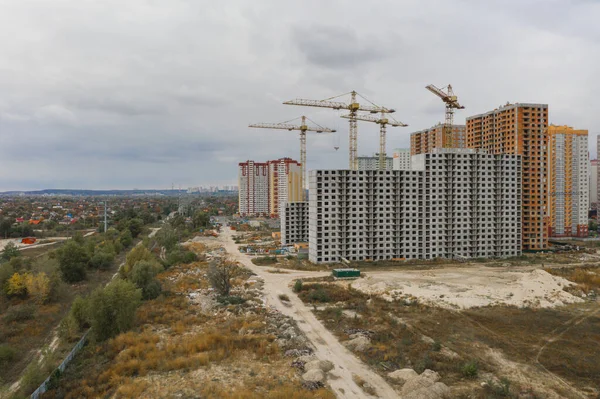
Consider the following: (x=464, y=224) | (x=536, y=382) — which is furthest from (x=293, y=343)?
(x=464, y=224)

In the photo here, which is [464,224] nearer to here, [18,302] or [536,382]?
[536,382]

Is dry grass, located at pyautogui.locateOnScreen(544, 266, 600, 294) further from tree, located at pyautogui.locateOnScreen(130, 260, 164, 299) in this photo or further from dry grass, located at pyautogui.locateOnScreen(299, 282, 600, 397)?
tree, located at pyautogui.locateOnScreen(130, 260, 164, 299)

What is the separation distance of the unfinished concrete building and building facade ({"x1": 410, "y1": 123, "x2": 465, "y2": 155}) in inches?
784

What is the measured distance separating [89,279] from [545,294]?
177ft

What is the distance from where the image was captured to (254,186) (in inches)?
6476

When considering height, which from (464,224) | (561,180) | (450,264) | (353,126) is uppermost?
(353,126)

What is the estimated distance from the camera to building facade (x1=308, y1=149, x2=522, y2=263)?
2299 inches

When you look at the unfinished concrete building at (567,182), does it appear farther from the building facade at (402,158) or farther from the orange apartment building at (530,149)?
the building facade at (402,158)

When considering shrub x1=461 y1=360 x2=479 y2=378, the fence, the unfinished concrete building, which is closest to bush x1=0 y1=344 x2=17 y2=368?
the fence

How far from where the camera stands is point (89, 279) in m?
48.0

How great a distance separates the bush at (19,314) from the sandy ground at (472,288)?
3243 centimetres

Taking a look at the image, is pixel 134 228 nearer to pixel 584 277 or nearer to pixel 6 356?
pixel 6 356

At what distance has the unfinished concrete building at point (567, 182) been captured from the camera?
85938 mm

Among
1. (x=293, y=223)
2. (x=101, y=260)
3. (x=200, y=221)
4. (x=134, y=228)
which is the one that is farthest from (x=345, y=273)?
(x=200, y=221)
